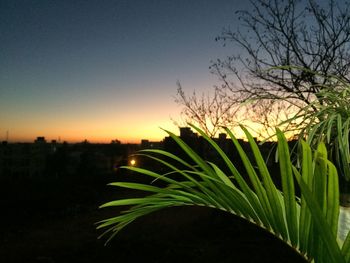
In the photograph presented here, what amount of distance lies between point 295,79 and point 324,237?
25.0 feet

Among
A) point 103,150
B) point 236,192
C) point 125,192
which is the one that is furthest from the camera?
point 103,150

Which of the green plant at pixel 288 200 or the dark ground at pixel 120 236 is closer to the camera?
the green plant at pixel 288 200

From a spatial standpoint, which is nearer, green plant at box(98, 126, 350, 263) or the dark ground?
green plant at box(98, 126, 350, 263)

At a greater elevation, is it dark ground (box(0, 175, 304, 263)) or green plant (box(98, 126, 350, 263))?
green plant (box(98, 126, 350, 263))

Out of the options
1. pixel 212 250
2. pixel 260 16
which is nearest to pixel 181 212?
pixel 212 250

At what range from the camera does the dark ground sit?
634cm

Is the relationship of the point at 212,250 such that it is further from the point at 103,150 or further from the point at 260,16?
the point at 103,150

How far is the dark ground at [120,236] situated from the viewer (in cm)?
634

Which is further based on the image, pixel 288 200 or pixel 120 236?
pixel 120 236

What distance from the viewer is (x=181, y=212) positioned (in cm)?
1128

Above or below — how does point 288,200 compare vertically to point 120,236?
above

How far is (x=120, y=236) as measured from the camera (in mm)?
7883

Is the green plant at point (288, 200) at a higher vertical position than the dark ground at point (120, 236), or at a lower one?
higher

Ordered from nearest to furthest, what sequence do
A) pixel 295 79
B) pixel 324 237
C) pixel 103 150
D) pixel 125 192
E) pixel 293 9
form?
pixel 324 237
pixel 295 79
pixel 293 9
pixel 125 192
pixel 103 150
